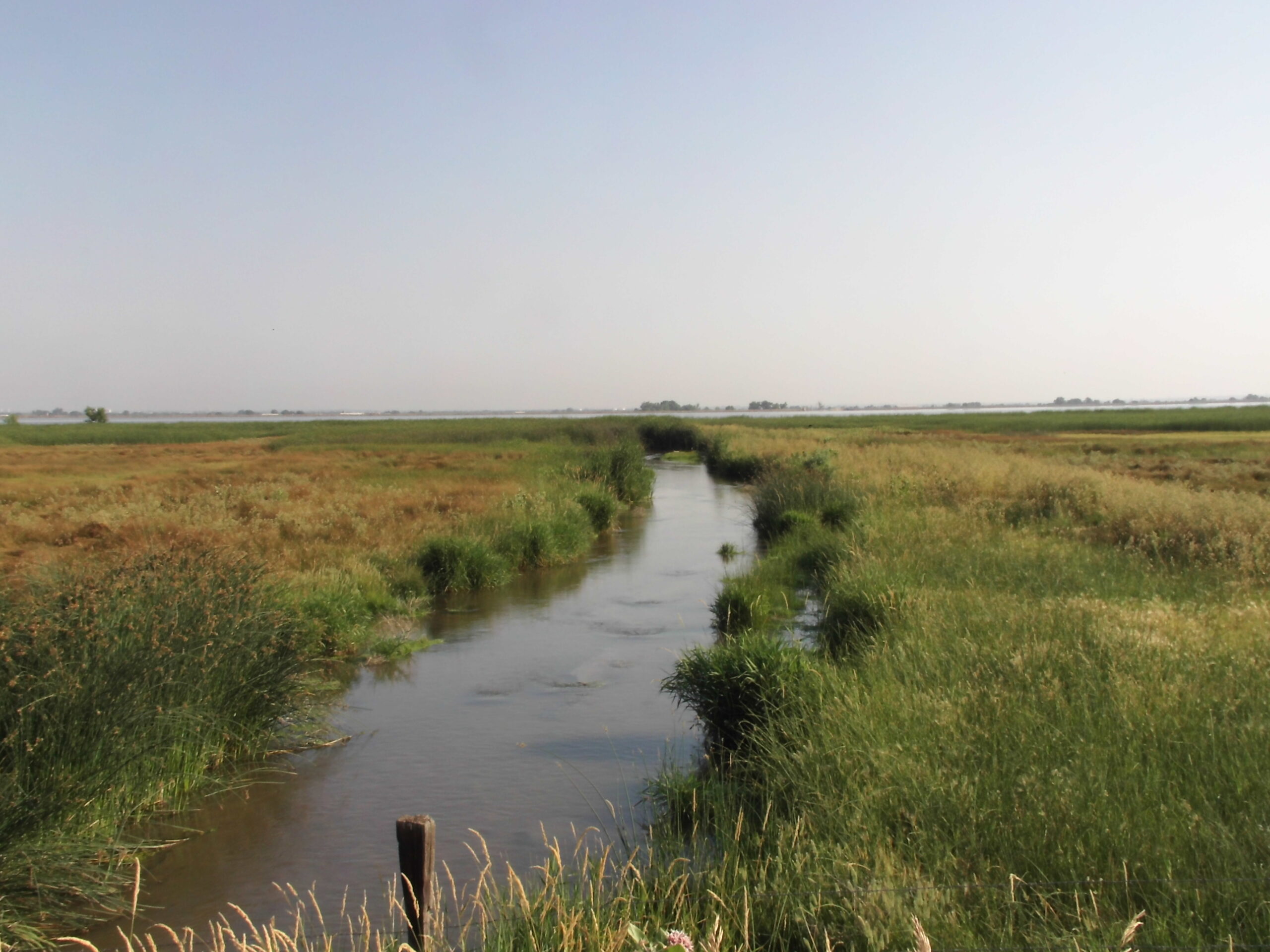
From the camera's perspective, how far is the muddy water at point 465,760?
20.7ft

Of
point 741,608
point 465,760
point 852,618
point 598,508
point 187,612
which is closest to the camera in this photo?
point 187,612

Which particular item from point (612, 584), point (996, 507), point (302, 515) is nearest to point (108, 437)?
point (302, 515)

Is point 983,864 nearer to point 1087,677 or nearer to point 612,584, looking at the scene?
point 1087,677

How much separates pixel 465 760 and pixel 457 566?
812cm

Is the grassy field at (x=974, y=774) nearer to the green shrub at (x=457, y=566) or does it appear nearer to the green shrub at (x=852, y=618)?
the green shrub at (x=852, y=618)

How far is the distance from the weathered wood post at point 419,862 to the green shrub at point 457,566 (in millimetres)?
12563

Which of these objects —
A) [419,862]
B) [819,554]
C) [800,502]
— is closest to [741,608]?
[819,554]

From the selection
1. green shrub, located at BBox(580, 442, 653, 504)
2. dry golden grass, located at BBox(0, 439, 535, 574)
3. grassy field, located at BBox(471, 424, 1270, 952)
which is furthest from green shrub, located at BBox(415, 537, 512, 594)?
green shrub, located at BBox(580, 442, 653, 504)

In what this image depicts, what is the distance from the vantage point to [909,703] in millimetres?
6266

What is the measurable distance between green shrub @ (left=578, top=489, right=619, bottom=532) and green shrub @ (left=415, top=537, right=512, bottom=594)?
730cm

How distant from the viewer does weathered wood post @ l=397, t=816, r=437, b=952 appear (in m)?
3.45

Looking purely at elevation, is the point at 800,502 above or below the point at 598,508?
above

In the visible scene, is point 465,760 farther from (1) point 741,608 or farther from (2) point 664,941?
(1) point 741,608

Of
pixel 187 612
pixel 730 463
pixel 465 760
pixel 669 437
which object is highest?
pixel 187 612
